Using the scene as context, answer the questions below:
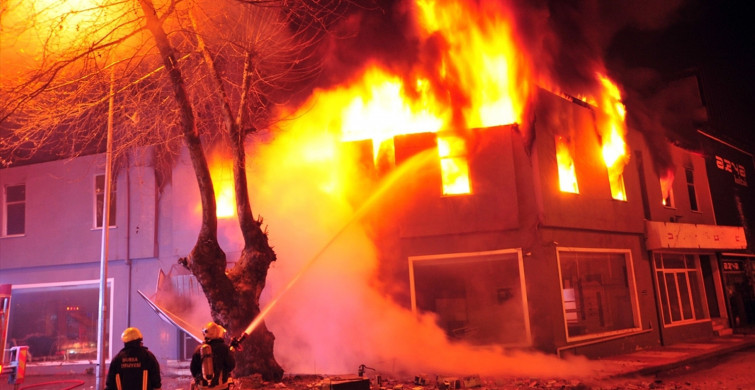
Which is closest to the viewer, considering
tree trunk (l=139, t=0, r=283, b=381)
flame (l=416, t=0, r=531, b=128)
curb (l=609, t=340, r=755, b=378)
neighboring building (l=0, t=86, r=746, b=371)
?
tree trunk (l=139, t=0, r=283, b=381)

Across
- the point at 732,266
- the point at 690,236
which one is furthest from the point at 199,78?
the point at 732,266

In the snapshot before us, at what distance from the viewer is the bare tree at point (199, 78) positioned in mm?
9633

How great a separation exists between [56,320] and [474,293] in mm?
13029

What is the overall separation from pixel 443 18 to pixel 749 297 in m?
18.2

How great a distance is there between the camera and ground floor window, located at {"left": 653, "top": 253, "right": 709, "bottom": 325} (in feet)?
59.8

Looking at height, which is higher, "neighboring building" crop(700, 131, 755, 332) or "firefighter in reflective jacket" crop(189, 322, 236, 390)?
"neighboring building" crop(700, 131, 755, 332)

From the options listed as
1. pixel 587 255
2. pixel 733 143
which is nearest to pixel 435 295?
pixel 587 255

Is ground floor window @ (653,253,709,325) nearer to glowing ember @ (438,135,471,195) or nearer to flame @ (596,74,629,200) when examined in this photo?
flame @ (596,74,629,200)

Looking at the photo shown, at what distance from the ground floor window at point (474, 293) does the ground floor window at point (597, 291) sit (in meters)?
1.38

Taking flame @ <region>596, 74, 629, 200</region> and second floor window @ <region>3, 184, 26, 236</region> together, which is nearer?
flame @ <region>596, 74, 629, 200</region>

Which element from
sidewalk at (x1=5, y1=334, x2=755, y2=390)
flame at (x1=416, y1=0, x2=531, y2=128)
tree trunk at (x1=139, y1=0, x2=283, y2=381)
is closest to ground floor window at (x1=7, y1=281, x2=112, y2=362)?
sidewalk at (x1=5, y1=334, x2=755, y2=390)

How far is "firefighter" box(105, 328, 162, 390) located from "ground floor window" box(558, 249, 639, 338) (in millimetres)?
10408

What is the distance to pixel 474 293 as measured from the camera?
1422 cm

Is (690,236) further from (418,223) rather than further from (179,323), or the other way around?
(179,323)
